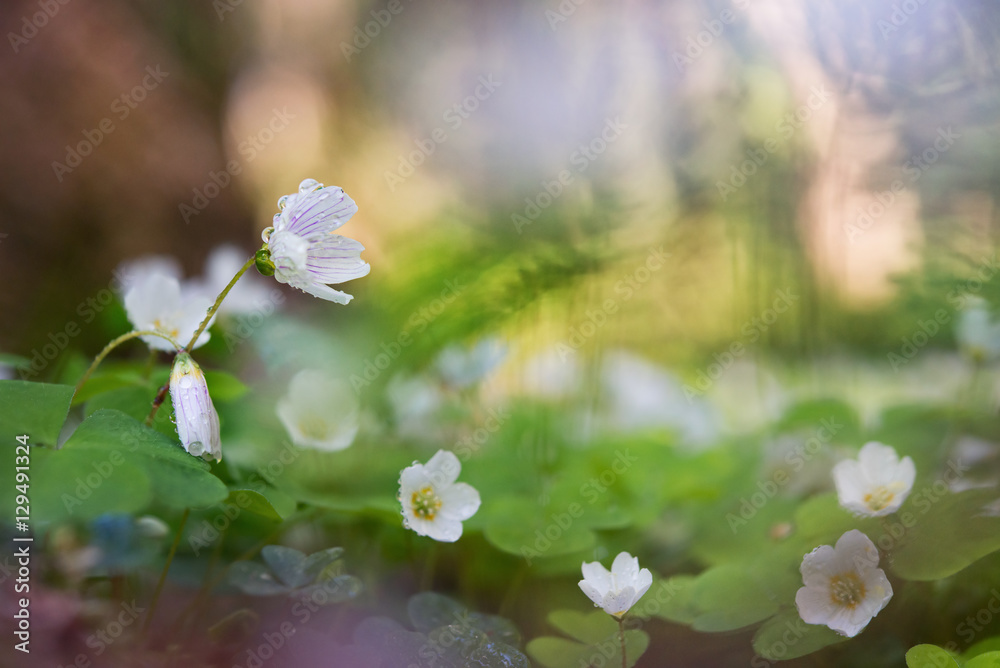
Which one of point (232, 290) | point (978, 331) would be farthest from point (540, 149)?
point (978, 331)

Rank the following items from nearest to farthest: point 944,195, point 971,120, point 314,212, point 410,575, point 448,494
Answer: point 314,212, point 448,494, point 410,575, point 971,120, point 944,195

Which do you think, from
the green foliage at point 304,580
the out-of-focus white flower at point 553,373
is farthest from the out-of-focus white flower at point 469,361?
the green foliage at point 304,580

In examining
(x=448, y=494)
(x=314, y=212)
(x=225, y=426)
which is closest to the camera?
(x=314, y=212)

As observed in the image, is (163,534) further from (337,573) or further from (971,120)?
(971,120)

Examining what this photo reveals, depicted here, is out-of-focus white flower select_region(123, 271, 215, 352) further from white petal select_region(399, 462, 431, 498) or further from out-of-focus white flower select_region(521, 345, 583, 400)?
out-of-focus white flower select_region(521, 345, 583, 400)

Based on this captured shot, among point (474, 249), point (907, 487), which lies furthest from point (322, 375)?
point (907, 487)

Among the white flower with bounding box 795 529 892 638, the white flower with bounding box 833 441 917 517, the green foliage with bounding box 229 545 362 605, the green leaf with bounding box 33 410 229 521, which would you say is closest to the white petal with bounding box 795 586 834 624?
the white flower with bounding box 795 529 892 638

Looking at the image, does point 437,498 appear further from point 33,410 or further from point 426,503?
point 33,410
